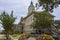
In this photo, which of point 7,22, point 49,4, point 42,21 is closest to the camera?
point 49,4

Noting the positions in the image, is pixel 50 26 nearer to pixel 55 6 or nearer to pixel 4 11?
pixel 4 11

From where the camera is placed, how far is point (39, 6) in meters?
19.3

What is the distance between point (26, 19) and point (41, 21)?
23.1m

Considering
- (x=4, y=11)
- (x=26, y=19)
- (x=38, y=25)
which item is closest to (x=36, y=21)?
(x=38, y=25)

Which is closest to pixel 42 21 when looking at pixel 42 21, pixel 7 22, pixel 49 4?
pixel 42 21

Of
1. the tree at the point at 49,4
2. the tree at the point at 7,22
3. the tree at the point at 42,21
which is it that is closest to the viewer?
the tree at the point at 49,4

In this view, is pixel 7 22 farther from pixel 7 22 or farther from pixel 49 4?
pixel 49 4

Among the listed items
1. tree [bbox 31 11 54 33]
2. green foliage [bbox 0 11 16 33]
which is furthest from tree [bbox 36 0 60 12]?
tree [bbox 31 11 54 33]

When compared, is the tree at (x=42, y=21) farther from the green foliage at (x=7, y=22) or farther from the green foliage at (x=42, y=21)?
the green foliage at (x=7, y=22)

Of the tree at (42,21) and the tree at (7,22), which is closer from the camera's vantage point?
the tree at (7,22)

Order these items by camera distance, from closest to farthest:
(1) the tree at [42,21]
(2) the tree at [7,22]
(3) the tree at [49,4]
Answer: (3) the tree at [49,4], (2) the tree at [7,22], (1) the tree at [42,21]

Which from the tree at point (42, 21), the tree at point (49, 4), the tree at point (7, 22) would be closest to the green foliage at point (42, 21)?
the tree at point (42, 21)

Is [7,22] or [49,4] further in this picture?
[7,22]

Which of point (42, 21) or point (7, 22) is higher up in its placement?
point (7, 22)
